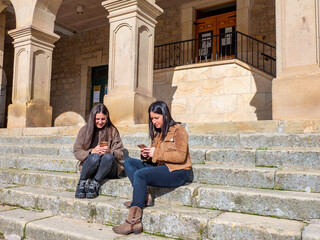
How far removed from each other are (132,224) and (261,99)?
5494 mm

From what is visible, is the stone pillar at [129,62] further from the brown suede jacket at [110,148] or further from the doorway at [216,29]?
the doorway at [216,29]

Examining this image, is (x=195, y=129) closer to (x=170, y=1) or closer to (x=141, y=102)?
(x=141, y=102)

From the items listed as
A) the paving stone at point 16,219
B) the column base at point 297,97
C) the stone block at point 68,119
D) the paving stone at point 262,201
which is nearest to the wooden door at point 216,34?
the column base at point 297,97

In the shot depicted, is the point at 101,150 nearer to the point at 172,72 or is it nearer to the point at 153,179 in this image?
the point at 153,179

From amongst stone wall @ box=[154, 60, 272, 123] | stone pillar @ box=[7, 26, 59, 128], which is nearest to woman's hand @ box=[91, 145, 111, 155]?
stone pillar @ box=[7, 26, 59, 128]

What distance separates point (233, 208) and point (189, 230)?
420mm

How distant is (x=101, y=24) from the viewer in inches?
456

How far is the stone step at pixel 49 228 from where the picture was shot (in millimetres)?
2246

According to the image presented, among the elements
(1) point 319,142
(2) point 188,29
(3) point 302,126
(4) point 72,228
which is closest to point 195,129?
(3) point 302,126

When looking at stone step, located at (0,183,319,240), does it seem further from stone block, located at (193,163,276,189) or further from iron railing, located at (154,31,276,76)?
iron railing, located at (154,31,276,76)

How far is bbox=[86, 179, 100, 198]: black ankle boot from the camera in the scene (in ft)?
9.16

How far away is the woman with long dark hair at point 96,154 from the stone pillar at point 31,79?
4.15 m

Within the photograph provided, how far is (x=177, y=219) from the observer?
7.25 ft

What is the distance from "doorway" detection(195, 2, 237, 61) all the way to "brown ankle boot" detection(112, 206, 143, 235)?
7.57 metres
